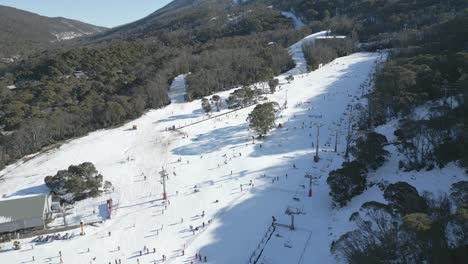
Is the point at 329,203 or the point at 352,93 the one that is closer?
the point at 329,203

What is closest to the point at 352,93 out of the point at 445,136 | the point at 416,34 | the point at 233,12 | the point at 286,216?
the point at 416,34

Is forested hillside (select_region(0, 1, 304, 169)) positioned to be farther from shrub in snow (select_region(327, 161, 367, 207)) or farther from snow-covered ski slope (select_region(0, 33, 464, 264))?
shrub in snow (select_region(327, 161, 367, 207))

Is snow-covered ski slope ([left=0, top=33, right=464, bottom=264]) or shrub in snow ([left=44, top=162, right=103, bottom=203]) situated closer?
snow-covered ski slope ([left=0, top=33, right=464, bottom=264])

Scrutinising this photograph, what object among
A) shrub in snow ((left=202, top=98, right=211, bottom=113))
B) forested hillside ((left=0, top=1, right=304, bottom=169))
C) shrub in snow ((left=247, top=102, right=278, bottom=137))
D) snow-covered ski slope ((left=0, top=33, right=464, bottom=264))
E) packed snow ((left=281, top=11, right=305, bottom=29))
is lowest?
snow-covered ski slope ((left=0, top=33, right=464, bottom=264))

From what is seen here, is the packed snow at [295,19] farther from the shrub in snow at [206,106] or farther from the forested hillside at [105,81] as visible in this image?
the shrub in snow at [206,106]

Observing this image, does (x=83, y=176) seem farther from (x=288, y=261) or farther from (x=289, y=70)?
(x=289, y=70)

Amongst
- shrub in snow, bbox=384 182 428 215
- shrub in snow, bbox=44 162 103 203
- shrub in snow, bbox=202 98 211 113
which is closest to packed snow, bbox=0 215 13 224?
shrub in snow, bbox=44 162 103 203

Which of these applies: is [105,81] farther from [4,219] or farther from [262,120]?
[4,219]

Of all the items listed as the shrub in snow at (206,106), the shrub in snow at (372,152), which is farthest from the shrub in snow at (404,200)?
the shrub in snow at (206,106)
